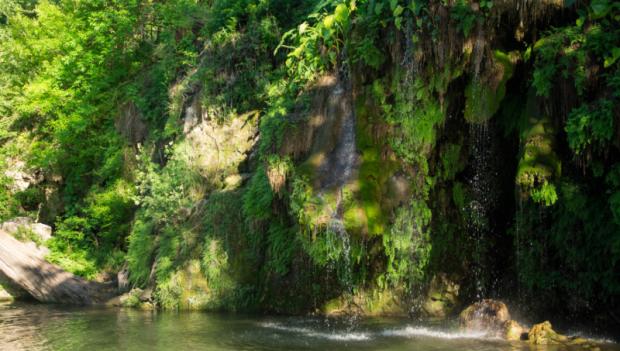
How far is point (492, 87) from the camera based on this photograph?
35.4 ft

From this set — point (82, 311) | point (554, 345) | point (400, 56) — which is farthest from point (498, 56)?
point (82, 311)

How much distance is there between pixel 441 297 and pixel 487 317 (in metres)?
2.21

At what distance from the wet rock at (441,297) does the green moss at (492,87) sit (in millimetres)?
3320

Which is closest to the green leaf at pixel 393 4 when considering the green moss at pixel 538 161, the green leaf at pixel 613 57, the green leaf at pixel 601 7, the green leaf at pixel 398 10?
the green leaf at pixel 398 10

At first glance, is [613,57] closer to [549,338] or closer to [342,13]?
[549,338]

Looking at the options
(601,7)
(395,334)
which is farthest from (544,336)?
(601,7)

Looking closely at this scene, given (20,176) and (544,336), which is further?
(20,176)

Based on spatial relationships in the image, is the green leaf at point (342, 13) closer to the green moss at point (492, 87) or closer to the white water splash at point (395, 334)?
the green moss at point (492, 87)

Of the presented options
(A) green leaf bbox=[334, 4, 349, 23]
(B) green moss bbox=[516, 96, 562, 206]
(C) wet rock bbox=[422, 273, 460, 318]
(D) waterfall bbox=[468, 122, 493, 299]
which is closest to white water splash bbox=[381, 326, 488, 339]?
(C) wet rock bbox=[422, 273, 460, 318]

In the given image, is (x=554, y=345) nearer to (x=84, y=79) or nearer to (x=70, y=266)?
(x=70, y=266)

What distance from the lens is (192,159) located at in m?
17.0

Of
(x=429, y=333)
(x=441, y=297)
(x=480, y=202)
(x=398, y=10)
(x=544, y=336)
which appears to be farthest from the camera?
(x=441, y=297)

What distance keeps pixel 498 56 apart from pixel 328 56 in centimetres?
316

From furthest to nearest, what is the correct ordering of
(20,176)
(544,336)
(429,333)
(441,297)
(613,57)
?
(20,176) < (441,297) < (429,333) < (544,336) < (613,57)
